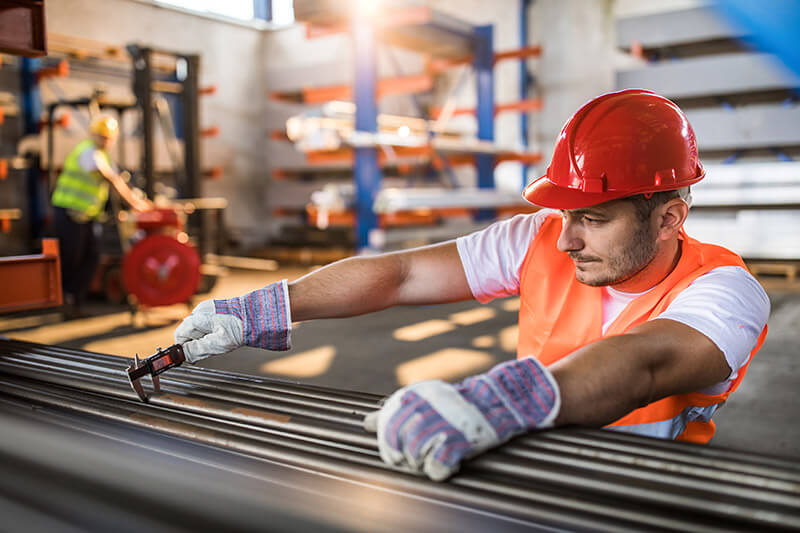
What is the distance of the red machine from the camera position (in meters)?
5.75

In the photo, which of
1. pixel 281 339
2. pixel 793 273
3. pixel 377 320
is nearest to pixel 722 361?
pixel 281 339

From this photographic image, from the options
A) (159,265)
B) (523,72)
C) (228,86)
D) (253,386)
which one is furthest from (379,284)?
(228,86)

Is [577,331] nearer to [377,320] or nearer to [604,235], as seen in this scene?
[604,235]

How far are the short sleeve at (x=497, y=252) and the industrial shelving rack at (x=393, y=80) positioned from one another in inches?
165

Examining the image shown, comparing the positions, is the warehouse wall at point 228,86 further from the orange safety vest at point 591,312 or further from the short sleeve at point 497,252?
the orange safety vest at point 591,312

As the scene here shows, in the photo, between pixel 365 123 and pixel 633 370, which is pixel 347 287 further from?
pixel 365 123

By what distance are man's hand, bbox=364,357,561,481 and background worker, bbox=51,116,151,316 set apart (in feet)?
18.4

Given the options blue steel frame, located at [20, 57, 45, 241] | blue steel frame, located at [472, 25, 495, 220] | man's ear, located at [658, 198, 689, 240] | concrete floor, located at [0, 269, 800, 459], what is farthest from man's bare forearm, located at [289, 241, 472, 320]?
blue steel frame, located at [20, 57, 45, 241]

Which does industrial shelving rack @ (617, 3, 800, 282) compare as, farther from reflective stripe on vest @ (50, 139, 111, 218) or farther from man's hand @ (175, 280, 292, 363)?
man's hand @ (175, 280, 292, 363)

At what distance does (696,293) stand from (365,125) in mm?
4914

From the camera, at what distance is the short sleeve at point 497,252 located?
5.69 feet

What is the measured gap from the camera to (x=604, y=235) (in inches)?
58.6

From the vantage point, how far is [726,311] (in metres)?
1.26

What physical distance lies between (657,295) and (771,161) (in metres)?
7.91
